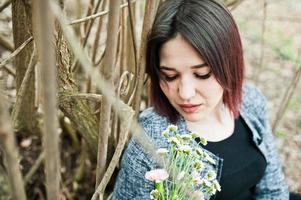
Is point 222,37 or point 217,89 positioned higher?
point 222,37

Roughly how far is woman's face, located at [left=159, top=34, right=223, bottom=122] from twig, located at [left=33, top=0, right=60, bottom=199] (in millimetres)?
657

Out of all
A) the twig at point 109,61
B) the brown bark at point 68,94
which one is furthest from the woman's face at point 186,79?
the twig at point 109,61

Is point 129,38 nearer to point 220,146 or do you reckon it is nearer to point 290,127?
→ point 220,146

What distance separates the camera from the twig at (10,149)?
426mm

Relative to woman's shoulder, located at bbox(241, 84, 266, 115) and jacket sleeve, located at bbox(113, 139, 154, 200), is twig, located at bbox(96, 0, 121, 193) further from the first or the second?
woman's shoulder, located at bbox(241, 84, 266, 115)

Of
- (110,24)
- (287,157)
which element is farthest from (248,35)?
(110,24)

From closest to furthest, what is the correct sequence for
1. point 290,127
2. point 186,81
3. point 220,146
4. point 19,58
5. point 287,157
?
point 186,81
point 19,58
point 220,146
point 287,157
point 290,127

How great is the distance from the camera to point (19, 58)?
4.03 feet

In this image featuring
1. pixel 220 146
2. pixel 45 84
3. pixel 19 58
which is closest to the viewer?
pixel 45 84

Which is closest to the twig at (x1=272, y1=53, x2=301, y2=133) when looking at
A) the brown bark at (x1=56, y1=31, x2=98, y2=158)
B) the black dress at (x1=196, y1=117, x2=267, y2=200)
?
the black dress at (x1=196, y1=117, x2=267, y2=200)

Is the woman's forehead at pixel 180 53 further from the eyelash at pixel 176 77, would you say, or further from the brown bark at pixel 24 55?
the brown bark at pixel 24 55

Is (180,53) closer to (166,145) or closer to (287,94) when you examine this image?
(166,145)

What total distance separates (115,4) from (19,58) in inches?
28.7

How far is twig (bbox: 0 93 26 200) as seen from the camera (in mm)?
426
